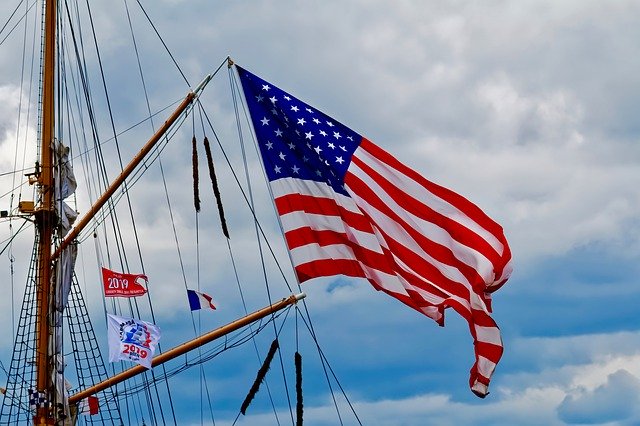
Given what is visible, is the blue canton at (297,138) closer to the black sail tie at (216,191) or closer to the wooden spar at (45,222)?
the black sail tie at (216,191)

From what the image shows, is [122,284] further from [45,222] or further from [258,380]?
[258,380]

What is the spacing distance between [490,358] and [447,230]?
4.62 m

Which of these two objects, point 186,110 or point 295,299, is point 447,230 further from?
point 186,110

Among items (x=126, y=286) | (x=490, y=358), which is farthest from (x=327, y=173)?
(x=126, y=286)

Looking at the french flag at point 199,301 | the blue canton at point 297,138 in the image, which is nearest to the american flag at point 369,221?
the blue canton at point 297,138

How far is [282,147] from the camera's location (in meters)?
38.3

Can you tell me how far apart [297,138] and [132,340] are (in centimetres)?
1012

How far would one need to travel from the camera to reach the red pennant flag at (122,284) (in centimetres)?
4425

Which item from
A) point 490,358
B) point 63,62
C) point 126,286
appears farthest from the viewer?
point 63,62

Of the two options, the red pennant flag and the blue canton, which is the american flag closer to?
the blue canton

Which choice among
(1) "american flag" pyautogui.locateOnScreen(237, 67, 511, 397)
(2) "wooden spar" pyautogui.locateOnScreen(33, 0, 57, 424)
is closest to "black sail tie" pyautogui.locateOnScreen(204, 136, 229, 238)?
(1) "american flag" pyautogui.locateOnScreen(237, 67, 511, 397)

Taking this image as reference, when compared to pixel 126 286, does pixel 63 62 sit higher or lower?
higher

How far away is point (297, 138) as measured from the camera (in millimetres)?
38438

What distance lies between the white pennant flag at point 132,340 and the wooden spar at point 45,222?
4.14 m
